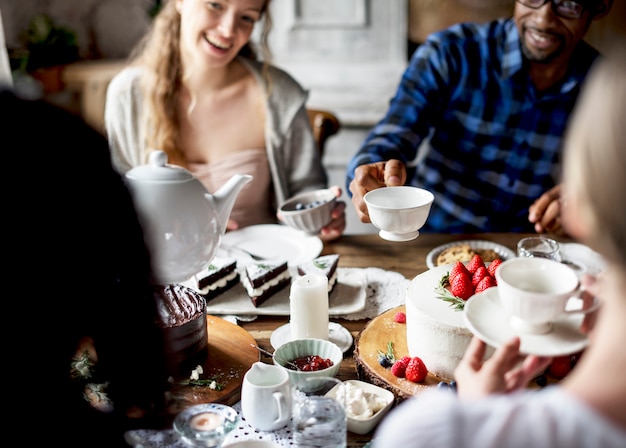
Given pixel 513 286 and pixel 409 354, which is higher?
pixel 513 286

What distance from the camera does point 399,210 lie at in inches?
51.5

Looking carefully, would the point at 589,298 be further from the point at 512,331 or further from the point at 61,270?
the point at 61,270

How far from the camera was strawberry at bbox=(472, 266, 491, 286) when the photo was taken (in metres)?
1.30

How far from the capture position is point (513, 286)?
0.92m

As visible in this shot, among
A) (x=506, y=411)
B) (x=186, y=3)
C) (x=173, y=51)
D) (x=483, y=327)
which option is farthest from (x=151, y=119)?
(x=506, y=411)

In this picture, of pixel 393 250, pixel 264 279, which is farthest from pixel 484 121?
pixel 264 279

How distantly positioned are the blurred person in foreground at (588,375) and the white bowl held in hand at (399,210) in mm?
579

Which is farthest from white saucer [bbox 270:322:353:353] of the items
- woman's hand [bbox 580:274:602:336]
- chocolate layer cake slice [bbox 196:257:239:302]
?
woman's hand [bbox 580:274:602:336]

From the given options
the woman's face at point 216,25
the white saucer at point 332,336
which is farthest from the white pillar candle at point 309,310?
the woman's face at point 216,25

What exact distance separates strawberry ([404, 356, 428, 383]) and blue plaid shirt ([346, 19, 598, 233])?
3.80 ft

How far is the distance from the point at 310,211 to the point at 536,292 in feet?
3.40

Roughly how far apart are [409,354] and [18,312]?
786 mm

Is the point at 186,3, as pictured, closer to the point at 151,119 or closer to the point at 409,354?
the point at 151,119

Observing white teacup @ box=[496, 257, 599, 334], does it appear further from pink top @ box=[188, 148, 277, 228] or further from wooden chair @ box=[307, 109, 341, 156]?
wooden chair @ box=[307, 109, 341, 156]
